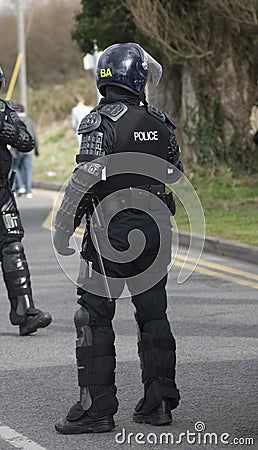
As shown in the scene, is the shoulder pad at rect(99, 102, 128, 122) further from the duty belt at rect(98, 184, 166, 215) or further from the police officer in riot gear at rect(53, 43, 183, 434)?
the duty belt at rect(98, 184, 166, 215)

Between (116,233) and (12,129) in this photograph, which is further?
(12,129)

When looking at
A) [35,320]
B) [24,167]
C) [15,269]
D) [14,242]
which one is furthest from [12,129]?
[24,167]

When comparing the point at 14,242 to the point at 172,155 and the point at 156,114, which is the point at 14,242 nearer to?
the point at 172,155

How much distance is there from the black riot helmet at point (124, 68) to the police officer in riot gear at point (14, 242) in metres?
2.53

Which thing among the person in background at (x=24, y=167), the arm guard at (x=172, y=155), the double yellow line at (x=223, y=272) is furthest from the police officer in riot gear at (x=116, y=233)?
the person in background at (x=24, y=167)

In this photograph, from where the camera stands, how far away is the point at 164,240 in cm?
608

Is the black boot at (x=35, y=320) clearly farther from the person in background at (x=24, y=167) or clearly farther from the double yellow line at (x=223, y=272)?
the person in background at (x=24, y=167)

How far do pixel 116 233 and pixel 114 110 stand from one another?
61cm

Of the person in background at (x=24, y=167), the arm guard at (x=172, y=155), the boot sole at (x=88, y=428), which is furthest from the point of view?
the person in background at (x=24, y=167)

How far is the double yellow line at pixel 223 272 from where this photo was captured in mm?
11254

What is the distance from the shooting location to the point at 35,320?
8.65m

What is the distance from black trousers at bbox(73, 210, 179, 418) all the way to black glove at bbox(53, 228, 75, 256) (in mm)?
96

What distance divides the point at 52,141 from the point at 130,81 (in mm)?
36758

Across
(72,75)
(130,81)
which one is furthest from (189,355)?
(72,75)
